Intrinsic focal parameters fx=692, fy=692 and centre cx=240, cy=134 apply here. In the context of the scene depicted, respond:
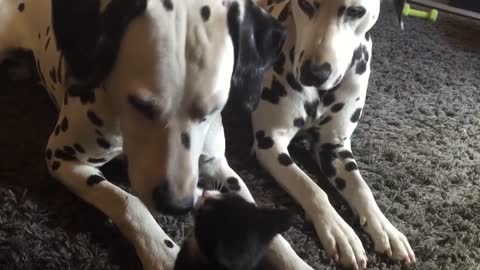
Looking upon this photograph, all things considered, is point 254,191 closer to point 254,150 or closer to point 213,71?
point 254,150

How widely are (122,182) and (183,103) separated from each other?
2.09ft

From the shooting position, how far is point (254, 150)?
231 cm

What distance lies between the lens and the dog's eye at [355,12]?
6.79 ft

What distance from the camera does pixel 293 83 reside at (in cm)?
226

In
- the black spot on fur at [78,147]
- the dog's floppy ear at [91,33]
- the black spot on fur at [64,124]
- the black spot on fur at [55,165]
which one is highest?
the dog's floppy ear at [91,33]

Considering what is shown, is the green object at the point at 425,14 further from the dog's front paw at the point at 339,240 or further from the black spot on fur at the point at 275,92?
the dog's front paw at the point at 339,240

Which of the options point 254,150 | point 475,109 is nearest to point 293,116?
point 254,150

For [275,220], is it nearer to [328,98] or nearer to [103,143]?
[103,143]

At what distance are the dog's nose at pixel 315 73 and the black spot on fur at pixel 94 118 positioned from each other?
0.63 m

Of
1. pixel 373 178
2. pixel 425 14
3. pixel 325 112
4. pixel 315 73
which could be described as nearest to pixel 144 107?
pixel 315 73

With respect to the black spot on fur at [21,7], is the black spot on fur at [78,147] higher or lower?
lower

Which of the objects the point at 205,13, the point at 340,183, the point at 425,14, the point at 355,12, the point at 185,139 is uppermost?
the point at 205,13

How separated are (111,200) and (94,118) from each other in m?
0.23

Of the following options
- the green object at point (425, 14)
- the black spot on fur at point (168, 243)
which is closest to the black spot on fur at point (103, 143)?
the black spot on fur at point (168, 243)
